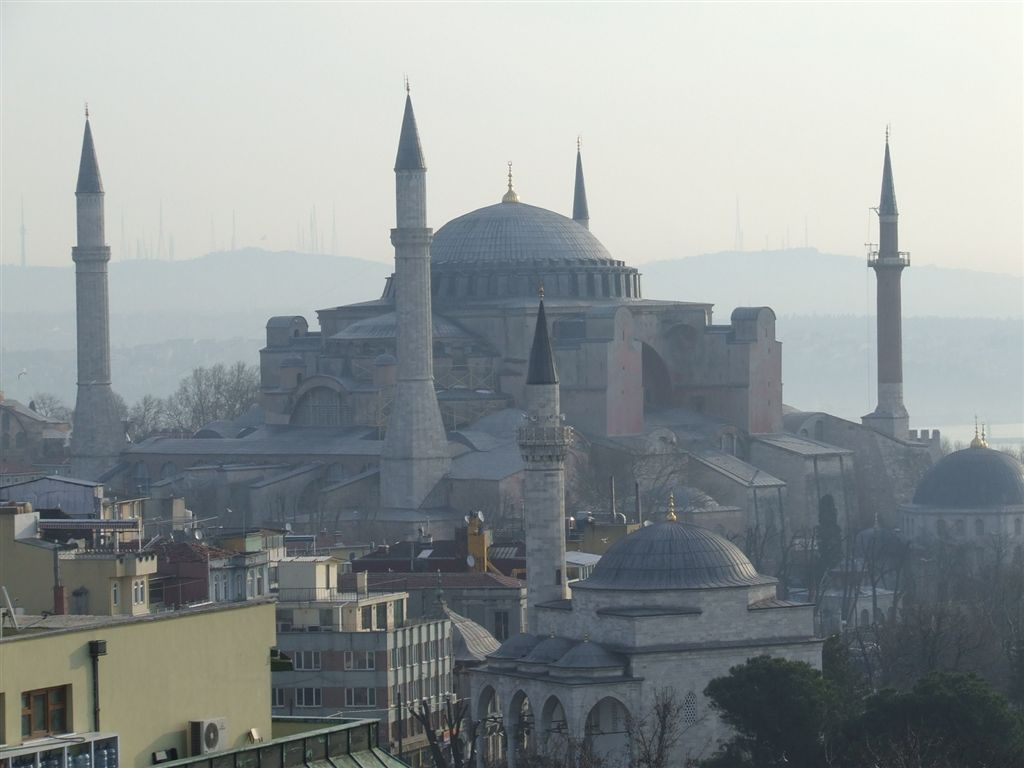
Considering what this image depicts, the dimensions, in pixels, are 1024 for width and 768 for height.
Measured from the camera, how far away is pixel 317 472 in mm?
68250

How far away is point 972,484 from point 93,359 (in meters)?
20.2

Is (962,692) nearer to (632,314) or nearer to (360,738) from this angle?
(360,738)

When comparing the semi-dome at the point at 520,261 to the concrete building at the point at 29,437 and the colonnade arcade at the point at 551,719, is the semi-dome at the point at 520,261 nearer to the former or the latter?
the concrete building at the point at 29,437

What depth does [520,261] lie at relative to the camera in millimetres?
76812

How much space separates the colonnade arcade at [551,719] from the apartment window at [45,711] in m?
24.2

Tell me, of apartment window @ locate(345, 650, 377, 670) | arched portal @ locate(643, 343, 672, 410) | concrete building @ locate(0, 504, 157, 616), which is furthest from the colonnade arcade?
arched portal @ locate(643, 343, 672, 410)

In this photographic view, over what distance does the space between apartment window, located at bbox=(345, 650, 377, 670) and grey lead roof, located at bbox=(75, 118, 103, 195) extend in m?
33.8

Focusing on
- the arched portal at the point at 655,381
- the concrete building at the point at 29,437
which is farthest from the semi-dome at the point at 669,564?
the concrete building at the point at 29,437

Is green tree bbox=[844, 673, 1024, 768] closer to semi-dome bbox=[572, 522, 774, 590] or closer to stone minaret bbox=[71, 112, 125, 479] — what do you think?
semi-dome bbox=[572, 522, 774, 590]

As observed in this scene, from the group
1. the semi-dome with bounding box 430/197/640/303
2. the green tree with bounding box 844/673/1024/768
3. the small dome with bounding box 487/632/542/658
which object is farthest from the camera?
the semi-dome with bounding box 430/197/640/303

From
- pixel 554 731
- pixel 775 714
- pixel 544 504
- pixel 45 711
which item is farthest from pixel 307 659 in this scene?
pixel 45 711

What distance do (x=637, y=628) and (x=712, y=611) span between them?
1.08 meters

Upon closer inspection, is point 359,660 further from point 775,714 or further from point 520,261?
point 520,261

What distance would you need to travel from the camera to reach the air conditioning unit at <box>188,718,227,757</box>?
46.3 feet
